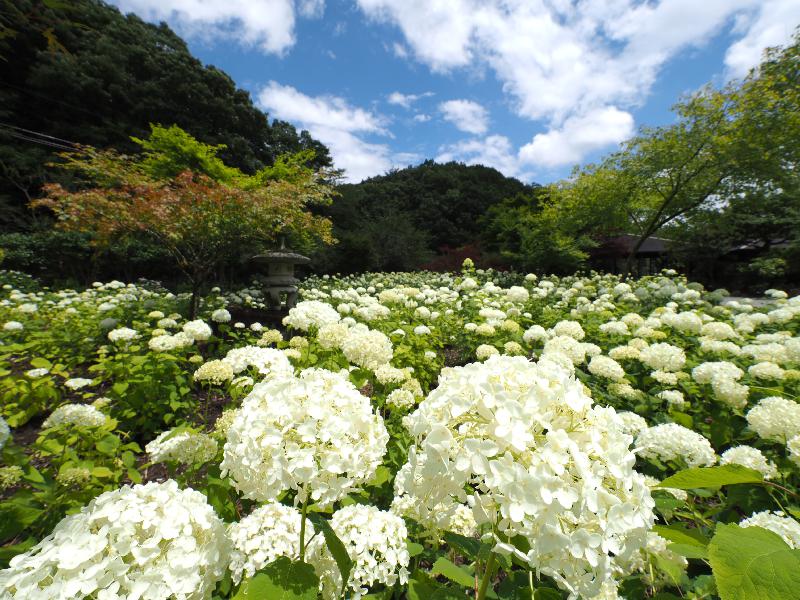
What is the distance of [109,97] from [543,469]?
29.3m

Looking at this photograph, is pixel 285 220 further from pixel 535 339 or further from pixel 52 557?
pixel 52 557

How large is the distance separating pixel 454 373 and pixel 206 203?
23.9ft

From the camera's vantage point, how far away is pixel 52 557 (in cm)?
71

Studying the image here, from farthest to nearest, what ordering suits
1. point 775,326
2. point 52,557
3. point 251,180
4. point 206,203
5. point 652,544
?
1. point 251,180
2. point 206,203
3. point 775,326
4. point 652,544
5. point 52,557

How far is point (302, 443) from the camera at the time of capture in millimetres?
1056

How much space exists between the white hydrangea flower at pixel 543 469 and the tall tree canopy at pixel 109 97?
76.0 feet

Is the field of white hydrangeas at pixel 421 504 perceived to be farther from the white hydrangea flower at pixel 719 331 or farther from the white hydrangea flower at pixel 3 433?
the white hydrangea flower at pixel 719 331

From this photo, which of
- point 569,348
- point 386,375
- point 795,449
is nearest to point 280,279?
point 386,375

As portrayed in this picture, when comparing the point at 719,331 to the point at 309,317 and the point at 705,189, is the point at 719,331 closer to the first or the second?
the point at 309,317

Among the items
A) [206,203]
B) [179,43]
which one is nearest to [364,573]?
[206,203]

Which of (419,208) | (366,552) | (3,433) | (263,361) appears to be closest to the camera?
(366,552)

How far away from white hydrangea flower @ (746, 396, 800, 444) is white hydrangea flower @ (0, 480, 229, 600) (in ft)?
9.01

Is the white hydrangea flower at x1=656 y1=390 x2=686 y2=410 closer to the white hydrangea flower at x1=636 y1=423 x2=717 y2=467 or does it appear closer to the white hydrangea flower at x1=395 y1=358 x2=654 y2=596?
the white hydrangea flower at x1=636 y1=423 x2=717 y2=467

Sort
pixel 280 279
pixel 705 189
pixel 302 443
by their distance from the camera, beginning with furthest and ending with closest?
pixel 705 189, pixel 280 279, pixel 302 443
